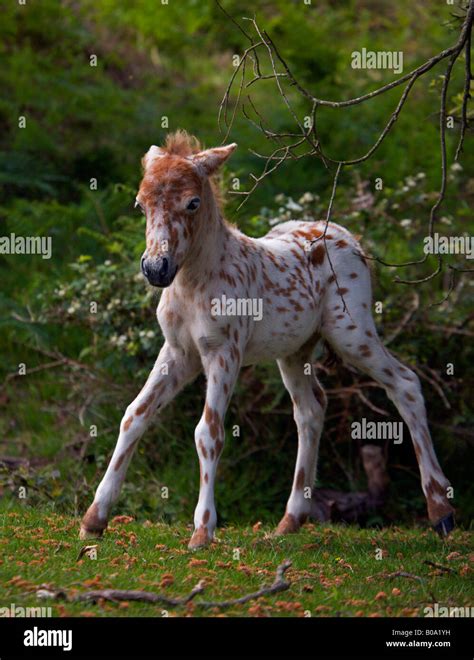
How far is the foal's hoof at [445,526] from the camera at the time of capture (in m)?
8.87

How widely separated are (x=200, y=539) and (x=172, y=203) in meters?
2.36

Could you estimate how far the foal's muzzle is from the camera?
7.45 metres

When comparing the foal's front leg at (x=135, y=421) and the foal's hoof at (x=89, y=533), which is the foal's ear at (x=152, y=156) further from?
the foal's hoof at (x=89, y=533)

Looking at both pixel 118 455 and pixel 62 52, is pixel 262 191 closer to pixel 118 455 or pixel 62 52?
pixel 62 52

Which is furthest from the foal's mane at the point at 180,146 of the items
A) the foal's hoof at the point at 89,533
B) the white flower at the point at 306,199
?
the white flower at the point at 306,199

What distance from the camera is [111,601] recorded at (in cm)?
599

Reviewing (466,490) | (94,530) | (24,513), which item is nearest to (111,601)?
(94,530)

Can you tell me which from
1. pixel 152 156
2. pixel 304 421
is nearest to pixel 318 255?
pixel 304 421

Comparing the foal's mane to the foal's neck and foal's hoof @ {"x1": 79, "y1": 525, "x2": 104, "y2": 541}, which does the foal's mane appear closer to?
the foal's neck

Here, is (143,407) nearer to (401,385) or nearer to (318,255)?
(318,255)

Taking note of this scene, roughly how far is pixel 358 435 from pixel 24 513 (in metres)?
3.52

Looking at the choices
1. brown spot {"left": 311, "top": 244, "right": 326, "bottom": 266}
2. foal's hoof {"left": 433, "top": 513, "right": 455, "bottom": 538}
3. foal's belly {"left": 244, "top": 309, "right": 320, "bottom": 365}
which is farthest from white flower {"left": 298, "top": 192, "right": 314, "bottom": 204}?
foal's hoof {"left": 433, "top": 513, "right": 455, "bottom": 538}

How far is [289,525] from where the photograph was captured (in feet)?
29.5

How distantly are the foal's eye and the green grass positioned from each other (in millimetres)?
2381
